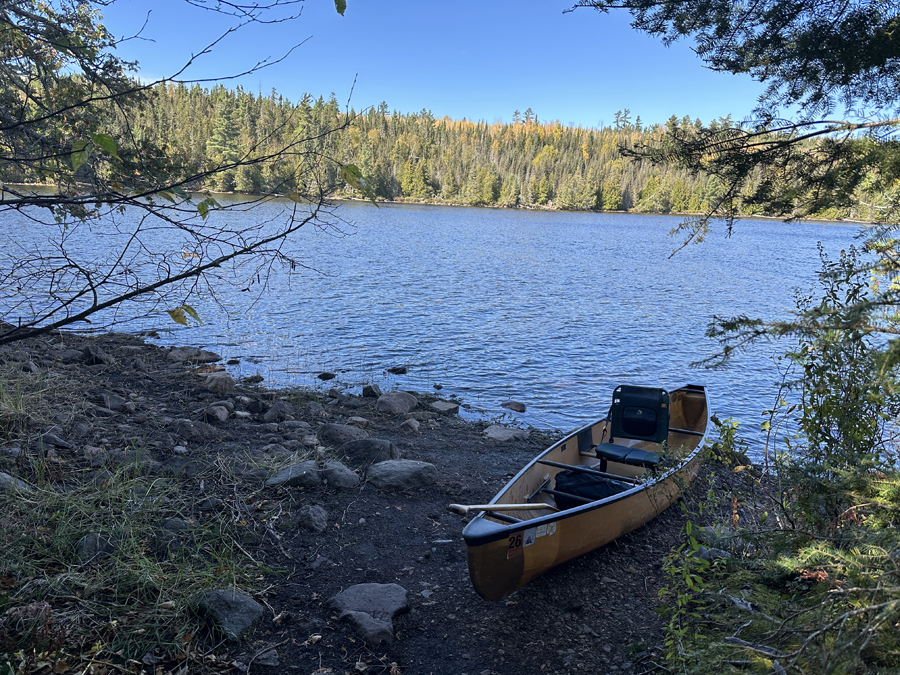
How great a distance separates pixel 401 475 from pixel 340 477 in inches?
27.5

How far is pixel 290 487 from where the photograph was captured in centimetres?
603

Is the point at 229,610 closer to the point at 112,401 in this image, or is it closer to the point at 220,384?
the point at 112,401

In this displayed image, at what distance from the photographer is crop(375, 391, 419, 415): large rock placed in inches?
390

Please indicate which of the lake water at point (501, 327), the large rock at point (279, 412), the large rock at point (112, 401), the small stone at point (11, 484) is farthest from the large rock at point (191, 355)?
the small stone at point (11, 484)

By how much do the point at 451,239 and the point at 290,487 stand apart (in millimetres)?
38228

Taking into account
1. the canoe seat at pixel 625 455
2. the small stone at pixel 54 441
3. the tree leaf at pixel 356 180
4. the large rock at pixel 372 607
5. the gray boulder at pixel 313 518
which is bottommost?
the large rock at pixel 372 607

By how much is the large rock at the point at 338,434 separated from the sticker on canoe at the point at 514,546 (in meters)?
3.50

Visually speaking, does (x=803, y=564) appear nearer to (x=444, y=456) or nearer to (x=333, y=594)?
(x=333, y=594)

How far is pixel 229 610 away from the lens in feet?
13.0

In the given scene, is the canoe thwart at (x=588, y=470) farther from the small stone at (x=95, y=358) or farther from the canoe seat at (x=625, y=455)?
the small stone at (x=95, y=358)

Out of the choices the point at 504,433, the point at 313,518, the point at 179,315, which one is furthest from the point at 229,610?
the point at 504,433

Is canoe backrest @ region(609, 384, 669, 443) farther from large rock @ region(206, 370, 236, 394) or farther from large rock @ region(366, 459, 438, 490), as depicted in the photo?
large rock @ region(206, 370, 236, 394)

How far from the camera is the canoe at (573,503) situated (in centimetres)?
436

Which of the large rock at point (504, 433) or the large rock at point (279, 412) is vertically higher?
the large rock at point (279, 412)
